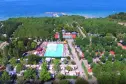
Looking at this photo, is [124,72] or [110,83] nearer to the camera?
[110,83]

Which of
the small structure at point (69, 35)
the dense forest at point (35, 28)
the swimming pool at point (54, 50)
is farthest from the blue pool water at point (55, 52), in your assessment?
the small structure at point (69, 35)

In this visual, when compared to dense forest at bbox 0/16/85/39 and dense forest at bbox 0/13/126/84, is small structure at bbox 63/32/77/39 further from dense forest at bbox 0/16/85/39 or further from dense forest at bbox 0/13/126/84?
dense forest at bbox 0/16/85/39

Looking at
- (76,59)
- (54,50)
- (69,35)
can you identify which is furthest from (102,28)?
(76,59)

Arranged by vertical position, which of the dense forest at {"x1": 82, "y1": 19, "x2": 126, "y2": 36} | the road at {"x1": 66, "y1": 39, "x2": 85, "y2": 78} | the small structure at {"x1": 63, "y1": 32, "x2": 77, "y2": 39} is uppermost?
the dense forest at {"x1": 82, "y1": 19, "x2": 126, "y2": 36}

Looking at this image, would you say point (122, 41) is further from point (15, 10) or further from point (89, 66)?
point (15, 10)

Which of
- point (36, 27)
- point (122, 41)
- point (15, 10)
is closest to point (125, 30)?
point (122, 41)

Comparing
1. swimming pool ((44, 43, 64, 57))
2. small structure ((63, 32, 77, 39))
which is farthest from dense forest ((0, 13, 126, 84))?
swimming pool ((44, 43, 64, 57))

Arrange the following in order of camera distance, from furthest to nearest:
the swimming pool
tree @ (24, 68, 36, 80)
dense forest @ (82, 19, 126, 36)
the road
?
dense forest @ (82, 19, 126, 36)
the swimming pool
the road
tree @ (24, 68, 36, 80)

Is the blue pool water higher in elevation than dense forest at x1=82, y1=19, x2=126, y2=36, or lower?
lower
